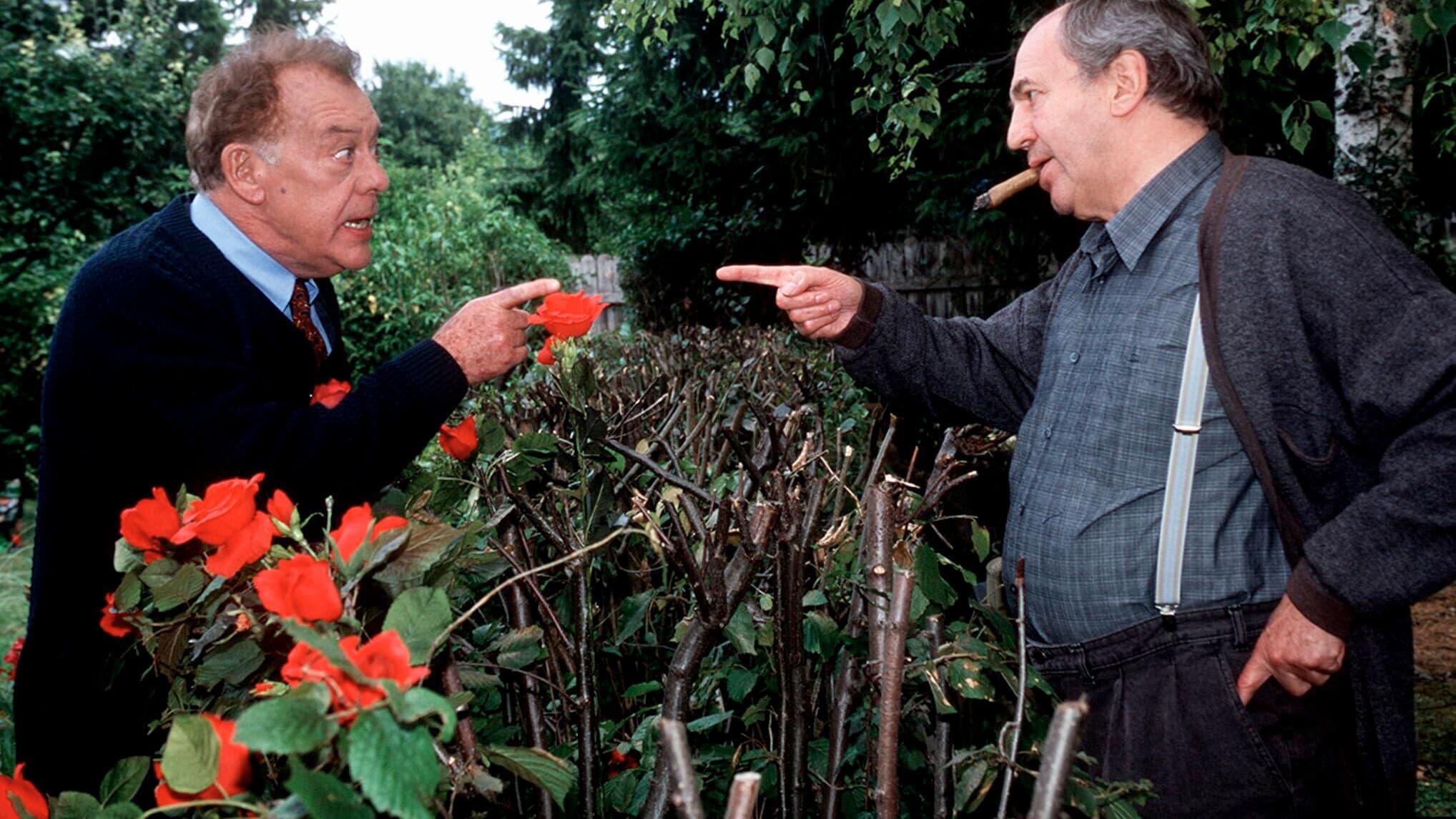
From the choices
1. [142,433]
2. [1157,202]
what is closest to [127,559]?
[142,433]

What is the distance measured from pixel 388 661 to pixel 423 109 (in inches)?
1907

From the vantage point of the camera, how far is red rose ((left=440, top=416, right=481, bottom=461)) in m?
1.52

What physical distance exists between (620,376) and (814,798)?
2.60 metres

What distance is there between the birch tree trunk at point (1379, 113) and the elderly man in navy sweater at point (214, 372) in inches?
182

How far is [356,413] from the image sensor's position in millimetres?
1527

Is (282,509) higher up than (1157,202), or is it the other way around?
(1157,202)

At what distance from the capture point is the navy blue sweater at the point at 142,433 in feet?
4.94

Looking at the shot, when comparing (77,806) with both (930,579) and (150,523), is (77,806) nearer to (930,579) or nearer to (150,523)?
(150,523)

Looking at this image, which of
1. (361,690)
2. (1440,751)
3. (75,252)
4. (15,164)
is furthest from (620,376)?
(15,164)

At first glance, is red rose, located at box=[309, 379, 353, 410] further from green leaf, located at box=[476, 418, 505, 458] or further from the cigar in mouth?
the cigar in mouth

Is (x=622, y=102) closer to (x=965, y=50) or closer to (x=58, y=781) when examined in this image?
(x=965, y=50)

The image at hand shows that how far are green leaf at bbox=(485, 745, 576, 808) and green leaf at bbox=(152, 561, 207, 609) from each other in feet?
1.14

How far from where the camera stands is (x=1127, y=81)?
1832mm

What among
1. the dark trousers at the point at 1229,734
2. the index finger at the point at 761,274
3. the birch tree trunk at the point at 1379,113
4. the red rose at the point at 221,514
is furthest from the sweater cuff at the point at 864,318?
the birch tree trunk at the point at 1379,113
